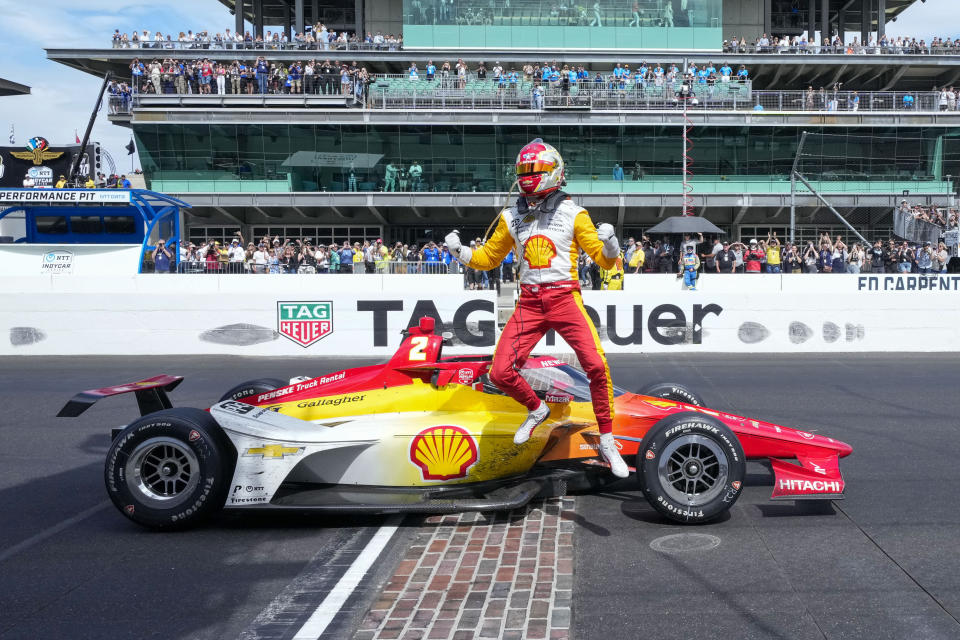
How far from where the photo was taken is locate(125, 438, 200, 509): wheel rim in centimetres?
526

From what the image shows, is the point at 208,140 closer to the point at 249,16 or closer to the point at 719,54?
the point at 249,16

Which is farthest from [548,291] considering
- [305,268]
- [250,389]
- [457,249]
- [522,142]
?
[522,142]

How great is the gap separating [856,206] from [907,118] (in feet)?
14.3

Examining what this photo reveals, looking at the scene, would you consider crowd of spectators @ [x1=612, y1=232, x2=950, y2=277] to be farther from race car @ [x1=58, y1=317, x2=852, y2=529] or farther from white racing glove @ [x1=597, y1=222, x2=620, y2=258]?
white racing glove @ [x1=597, y1=222, x2=620, y2=258]

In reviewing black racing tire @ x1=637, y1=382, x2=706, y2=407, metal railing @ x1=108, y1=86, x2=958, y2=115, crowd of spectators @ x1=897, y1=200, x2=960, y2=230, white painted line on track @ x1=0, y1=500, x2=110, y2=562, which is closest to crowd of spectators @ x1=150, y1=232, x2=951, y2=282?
crowd of spectators @ x1=897, y1=200, x2=960, y2=230

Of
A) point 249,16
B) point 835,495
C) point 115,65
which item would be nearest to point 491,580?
point 835,495

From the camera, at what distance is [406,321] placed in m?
15.5

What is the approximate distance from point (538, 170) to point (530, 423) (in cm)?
155

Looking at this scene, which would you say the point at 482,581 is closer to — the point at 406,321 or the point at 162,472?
the point at 162,472

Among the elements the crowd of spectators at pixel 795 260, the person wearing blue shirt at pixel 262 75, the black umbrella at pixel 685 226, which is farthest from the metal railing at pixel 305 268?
the person wearing blue shirt at pixel 262 75

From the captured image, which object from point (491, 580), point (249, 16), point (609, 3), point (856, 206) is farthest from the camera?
point (249, 16)

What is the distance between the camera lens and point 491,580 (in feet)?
14.4

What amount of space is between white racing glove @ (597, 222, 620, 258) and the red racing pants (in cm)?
30

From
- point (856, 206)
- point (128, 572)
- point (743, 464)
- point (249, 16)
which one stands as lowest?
point (128, 572)
